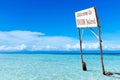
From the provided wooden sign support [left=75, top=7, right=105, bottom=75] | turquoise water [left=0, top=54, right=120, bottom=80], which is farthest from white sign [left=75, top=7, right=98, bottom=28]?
turquoise water [left=0, top=54, right=120, bottom=80]

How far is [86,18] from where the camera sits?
56.9 feet

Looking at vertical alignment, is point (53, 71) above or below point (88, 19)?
below

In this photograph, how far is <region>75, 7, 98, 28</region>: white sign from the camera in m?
16.3

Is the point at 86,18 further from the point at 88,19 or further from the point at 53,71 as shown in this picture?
the point at 53,71

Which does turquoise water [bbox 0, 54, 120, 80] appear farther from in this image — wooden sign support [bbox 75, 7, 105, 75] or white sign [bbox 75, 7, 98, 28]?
white sign [bbox 75, 7, 98, 28]

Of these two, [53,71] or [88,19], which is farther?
[53,71]

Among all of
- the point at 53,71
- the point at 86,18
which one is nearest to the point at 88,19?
the point at 86,18

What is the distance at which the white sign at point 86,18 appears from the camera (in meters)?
16.3

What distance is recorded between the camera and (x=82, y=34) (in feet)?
62.7

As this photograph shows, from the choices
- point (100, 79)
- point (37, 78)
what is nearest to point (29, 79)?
point (37, 78)

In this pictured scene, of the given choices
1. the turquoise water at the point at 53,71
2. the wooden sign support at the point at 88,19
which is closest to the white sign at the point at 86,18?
the wooden sign support at the point at 88,19

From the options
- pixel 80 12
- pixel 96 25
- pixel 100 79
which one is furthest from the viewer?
pixel 80 12

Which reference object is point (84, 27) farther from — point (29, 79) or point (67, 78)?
point (29, 79)

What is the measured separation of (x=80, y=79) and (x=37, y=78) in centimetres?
278
